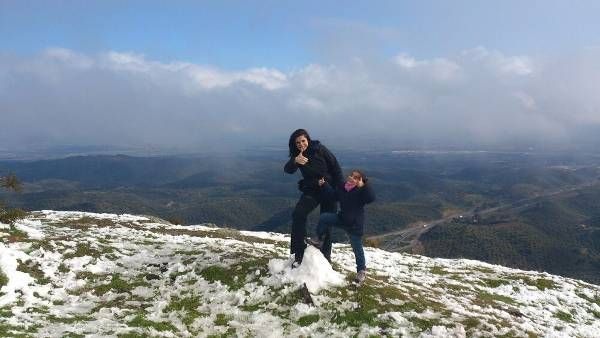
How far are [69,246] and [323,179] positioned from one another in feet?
51.8

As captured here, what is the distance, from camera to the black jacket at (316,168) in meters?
19.5

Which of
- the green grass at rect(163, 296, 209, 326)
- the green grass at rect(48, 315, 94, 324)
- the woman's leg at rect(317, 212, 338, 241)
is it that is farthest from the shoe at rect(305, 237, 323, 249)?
the green grass at rect(48, 315, 94, 324)

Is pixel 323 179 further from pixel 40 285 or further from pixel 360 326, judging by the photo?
pixel 40 285

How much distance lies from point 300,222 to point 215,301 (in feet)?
15.7

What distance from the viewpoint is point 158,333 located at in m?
15.9

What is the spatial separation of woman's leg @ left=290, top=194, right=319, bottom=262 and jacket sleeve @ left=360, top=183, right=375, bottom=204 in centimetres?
227

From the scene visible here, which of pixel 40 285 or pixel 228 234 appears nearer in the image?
pixel 40 285

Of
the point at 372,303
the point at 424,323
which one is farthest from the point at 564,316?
the point at 372,303

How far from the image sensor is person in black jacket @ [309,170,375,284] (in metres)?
18.9

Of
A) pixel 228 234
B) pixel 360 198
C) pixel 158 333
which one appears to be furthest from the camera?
pixel 228 234

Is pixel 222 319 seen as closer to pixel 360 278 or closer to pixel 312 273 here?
pixel 312 273

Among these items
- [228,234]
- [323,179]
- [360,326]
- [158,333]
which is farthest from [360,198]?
[228,234]

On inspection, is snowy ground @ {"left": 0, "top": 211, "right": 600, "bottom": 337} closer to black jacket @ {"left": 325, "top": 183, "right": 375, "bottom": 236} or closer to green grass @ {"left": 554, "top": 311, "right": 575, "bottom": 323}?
green grass @ {"left": 554, "top": 311, "right": 575, "bottom": 323}

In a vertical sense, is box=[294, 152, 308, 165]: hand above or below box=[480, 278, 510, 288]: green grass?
above
